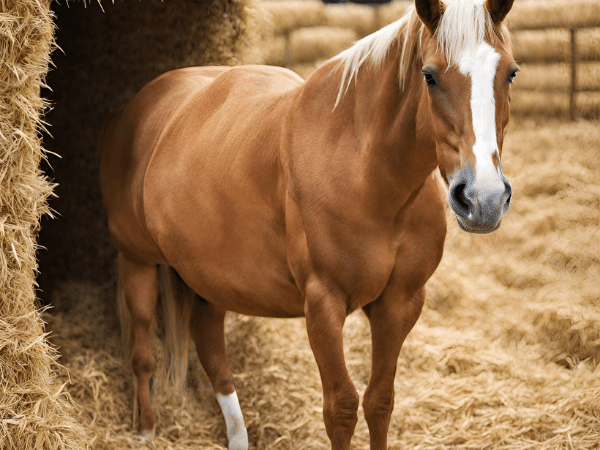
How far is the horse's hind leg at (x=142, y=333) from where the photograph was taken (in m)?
3.47

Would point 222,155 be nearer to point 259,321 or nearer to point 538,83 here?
point 259,321

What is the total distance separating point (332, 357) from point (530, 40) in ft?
14.5

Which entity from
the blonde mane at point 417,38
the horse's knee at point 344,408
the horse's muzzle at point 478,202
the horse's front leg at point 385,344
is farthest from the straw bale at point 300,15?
the horse's muzzle at point 478,202

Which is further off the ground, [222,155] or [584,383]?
[222,155]

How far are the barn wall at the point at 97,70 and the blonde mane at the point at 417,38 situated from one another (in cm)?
161

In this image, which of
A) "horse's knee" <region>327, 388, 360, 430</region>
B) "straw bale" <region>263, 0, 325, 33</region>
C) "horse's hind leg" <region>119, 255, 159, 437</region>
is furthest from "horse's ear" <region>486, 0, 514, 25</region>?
"straw bale" <region>263, 0, 325, 33</region>

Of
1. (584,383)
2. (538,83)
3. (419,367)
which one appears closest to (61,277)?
(419,367)

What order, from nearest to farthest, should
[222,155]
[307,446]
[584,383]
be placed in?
[222,155] → [307,446] → [584,383]

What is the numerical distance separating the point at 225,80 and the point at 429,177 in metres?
1.11

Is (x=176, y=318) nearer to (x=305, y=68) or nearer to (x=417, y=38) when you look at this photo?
(x=417, y=38)

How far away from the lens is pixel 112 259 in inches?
165

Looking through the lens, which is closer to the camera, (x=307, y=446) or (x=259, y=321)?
(x=307, y=446)

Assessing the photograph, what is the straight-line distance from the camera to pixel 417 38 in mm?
2125

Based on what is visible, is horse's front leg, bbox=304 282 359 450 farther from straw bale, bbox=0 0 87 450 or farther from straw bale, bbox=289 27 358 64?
straw bale, bbox=289 27 358 64
